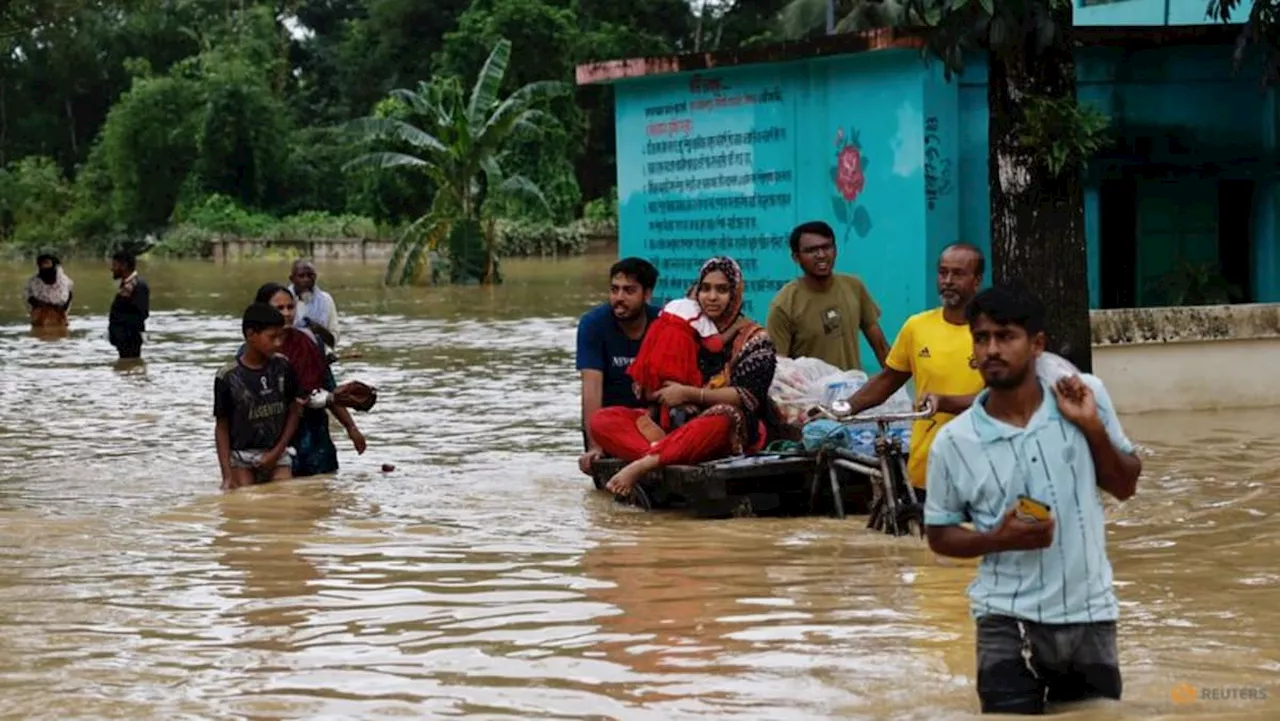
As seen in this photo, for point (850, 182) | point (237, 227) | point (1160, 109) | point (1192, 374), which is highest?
point (1160, 109)

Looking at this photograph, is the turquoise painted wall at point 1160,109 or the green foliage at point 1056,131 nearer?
the green foliage at point 1056,131

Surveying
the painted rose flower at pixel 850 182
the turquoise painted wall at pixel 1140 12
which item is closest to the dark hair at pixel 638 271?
the painted rose flower at pixel 850 182

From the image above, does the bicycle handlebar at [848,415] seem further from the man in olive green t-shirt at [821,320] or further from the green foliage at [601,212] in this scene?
the green foliage at [601,212]

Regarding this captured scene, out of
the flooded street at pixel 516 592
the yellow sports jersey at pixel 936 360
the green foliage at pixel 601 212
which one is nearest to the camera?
the flooded street at pixel 516 592

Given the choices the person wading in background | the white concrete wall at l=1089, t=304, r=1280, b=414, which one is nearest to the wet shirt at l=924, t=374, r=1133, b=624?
the white concrete wall at l=1089, t=304, r=1280, b=414

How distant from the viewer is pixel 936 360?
8.31 m

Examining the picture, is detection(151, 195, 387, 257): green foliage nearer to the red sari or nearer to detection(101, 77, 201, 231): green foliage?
detection(101, 77, 201, 231): green foliage

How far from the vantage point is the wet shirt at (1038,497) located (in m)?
5.17

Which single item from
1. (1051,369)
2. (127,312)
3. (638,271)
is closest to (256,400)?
(638,271)

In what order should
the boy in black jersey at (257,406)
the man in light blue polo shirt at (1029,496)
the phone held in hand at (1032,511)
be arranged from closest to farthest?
1. the phone held in hand at (1032,511)
2. the man in light blue polo shirt at (1029,496)
3. the boy in black jersey at (257,406)

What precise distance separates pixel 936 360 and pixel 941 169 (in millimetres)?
7894

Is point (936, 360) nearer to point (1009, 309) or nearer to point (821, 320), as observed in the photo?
point (821, 320)

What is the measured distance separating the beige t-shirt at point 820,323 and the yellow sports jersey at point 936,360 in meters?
2.35

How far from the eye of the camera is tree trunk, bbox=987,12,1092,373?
11555 mm
